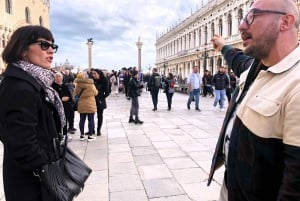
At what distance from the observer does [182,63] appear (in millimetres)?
65875

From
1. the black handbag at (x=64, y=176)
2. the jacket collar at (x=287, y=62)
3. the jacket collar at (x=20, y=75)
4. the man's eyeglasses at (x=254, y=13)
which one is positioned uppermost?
the man's eyeglasses at (x=254, y=13)

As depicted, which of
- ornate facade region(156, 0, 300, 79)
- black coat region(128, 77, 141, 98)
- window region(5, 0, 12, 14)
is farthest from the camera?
ornate facade region(156, 0, 300, 79)

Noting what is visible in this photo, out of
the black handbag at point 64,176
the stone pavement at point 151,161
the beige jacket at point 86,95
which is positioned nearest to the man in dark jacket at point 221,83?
the stone pavement at point 151,161

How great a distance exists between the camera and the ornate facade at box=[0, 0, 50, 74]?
31.8 metres

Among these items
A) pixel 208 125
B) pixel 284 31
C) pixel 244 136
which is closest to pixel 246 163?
pixel 244 136

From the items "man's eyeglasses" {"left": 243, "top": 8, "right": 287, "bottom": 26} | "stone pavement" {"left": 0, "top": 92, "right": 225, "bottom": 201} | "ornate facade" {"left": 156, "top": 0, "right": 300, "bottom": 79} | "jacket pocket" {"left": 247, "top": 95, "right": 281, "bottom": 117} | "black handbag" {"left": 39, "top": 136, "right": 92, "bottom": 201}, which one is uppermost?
"ornate facade" {"left": 156, "top": 0, "right": 300, "bottom": 79}

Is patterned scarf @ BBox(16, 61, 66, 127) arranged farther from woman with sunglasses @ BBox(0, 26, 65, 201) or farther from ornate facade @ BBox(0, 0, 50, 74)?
ornate facade @ BBox(0, 0, 50, 74)

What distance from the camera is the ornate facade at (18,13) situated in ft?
104

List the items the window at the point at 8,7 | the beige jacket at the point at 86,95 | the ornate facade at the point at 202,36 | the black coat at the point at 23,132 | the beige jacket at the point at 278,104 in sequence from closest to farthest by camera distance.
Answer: the beige jacket at the point at 278,104 < the black coat at the point at 23,132 < the beige jacket at the point at 86,95 < the window at the point at 8,7 < the ornate facade at the point at 202,36

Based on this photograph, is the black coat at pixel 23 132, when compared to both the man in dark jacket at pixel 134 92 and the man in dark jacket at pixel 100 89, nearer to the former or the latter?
the man in dark jacket at pixel 100 89

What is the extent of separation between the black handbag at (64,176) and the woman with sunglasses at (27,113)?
4 cm

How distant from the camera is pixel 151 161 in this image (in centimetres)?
488

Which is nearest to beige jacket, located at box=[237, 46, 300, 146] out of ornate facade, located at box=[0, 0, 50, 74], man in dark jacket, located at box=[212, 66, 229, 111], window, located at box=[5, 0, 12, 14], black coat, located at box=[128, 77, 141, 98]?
black coat, located at box=[128, 77, 141, 98]

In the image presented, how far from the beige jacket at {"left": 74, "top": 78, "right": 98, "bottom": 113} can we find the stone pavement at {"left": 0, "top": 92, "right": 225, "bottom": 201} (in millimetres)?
728
